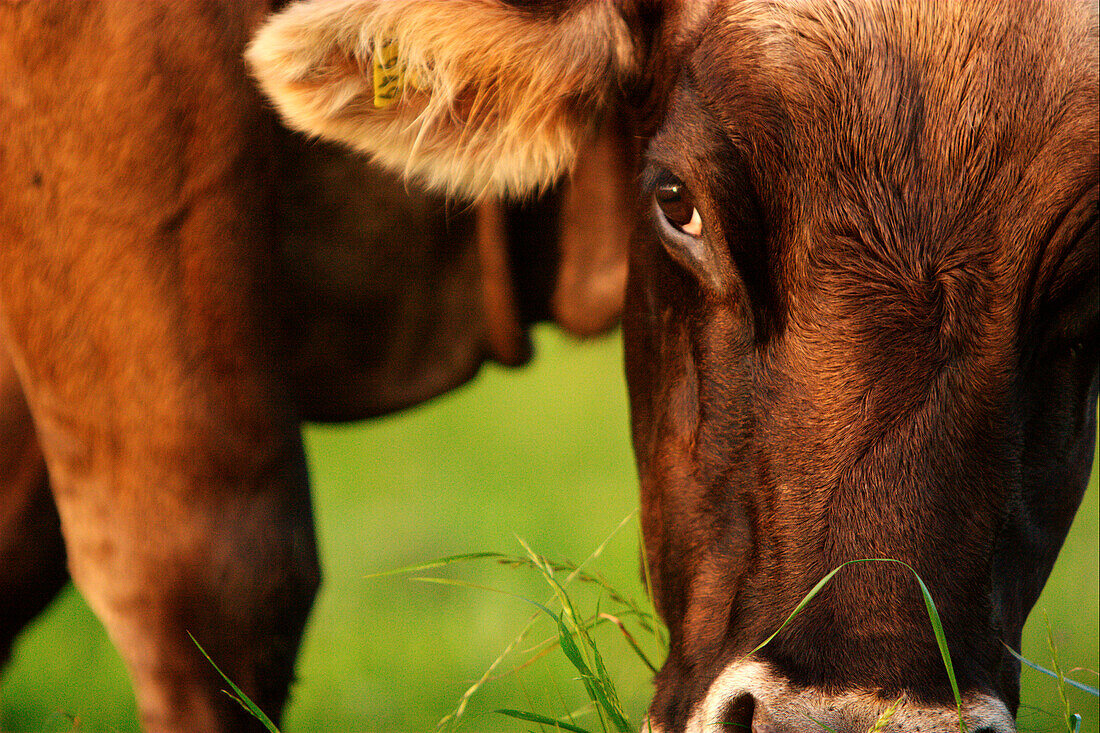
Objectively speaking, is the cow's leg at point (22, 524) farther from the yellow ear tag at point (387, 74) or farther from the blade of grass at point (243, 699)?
the yellow ear tag at point (387, 74)

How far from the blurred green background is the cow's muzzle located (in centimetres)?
82

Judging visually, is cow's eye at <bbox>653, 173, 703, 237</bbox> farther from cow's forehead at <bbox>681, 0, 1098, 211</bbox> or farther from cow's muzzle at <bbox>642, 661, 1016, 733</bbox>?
cow's muzzle at <bbox>642, 661, 1016, 733</bbox>

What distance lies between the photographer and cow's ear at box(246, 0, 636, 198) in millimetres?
1816

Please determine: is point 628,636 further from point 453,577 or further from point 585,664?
point 453,577

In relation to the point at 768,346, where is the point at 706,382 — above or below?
below

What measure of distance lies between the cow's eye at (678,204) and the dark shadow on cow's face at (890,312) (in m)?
0.04

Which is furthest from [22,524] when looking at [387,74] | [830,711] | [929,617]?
[929,617]

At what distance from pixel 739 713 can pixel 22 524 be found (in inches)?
74.7

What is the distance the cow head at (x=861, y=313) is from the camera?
145cm

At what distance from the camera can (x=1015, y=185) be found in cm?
153

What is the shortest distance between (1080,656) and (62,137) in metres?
3.93

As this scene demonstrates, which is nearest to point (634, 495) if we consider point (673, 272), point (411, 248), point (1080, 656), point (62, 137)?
point (1080, 656)

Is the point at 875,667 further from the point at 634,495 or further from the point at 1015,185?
the point at 634,495

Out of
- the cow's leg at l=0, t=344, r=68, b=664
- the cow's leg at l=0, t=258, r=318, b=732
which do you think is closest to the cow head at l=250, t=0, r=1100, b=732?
the cow's leg at l=0, t=258, r=318, b=732
